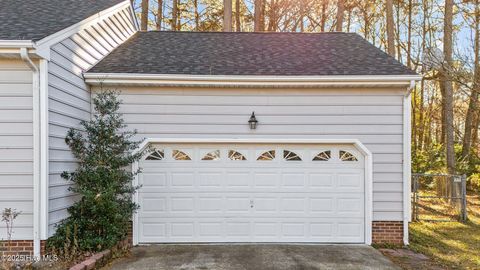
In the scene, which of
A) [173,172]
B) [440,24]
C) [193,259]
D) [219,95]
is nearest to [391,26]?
[440,24]

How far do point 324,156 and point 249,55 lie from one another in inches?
111

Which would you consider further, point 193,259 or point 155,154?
point 155,154

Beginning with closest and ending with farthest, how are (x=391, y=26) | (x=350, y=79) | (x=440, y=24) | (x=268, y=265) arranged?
(x=268, y=265) < (x=350, y=79) < (x=391, y=26) < (x=440, y=24)

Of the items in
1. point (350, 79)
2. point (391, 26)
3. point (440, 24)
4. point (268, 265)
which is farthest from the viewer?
point (440, 24)

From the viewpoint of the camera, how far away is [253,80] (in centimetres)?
682

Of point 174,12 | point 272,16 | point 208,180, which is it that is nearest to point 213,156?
point 208,180

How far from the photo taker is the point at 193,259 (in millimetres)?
5922

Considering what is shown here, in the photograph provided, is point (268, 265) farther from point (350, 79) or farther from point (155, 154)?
point (350, 79)

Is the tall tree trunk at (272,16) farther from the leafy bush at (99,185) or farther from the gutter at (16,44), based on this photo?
the gutter at (16,44)

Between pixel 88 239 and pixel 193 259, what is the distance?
1.69m

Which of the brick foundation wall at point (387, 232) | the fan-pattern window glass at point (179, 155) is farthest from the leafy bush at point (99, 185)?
the brick foundation wall at point (387, 232)

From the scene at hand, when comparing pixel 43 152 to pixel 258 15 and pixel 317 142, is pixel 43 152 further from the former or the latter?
pixel 258 15

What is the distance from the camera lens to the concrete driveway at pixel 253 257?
5602mm

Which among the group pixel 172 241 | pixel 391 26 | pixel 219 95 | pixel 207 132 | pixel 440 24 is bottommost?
pixel 172 241
